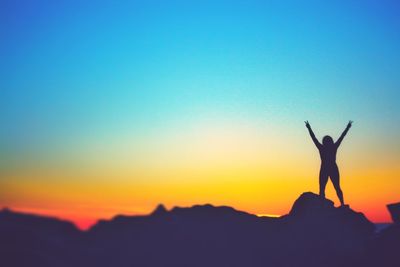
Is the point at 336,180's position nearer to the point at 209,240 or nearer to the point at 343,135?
the point at 343,135

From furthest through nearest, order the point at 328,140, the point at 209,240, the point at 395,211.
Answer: the point at 328,140 → the point at 395,211 → the point at 209,240

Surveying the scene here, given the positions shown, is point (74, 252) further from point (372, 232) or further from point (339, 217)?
point (372, 232)

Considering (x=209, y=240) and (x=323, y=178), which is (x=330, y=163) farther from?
(x=209, y=240)

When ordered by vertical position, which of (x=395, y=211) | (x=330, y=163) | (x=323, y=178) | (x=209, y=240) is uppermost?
(x=330, y=163)

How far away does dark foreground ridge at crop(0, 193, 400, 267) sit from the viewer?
2112 centimetres

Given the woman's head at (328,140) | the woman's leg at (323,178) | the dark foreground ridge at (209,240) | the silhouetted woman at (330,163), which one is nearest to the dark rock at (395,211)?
the dark foreground ridge at (209,240)

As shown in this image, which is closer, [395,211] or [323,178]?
[395,211]

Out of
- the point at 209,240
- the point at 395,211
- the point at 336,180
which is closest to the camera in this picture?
the point at 209,240

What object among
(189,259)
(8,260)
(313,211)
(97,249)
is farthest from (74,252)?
(313,211)

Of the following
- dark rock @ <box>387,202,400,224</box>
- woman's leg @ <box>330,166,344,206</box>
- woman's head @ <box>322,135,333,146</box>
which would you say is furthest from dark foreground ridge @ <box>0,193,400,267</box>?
woman's head @ <box>322,135,333,146</box>

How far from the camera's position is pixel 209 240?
74.0 ft

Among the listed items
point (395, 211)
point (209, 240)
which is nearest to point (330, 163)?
point (395, 211)

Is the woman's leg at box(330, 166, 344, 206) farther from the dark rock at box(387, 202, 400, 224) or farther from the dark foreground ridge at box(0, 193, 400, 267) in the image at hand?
the dark rock at box(387, 202, 400, 224)

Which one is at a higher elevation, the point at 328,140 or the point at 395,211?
the point at 328,140
